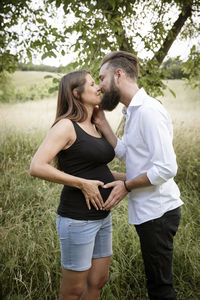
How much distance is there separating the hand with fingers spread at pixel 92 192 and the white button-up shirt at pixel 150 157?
11.7 inches

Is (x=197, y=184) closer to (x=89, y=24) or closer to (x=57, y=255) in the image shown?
(x=57, y=255)

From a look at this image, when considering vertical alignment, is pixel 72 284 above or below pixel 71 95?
below

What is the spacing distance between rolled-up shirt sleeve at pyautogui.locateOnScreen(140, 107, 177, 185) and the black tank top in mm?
385

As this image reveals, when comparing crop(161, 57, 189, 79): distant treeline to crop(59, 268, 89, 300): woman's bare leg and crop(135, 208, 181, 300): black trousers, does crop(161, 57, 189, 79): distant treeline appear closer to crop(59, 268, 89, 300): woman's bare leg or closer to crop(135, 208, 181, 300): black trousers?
crop(135, 208, 181, 300): black trousers

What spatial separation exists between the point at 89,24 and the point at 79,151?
222 centimetres

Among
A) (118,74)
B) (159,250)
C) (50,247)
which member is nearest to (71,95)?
(118,74)

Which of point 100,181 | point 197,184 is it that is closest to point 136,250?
point 100,181

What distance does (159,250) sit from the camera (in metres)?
1.80

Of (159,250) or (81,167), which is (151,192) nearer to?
(159,250)

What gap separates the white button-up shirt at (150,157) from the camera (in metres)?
1.66

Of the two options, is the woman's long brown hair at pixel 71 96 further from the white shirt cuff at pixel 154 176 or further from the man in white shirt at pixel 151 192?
the white shirt cuff at pixel 154 176

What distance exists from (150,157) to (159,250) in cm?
69

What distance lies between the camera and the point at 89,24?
323cm

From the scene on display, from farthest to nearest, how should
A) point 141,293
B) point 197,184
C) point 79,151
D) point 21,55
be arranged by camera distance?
point 197,184, point 21,55, point 141,293, point 79,151
